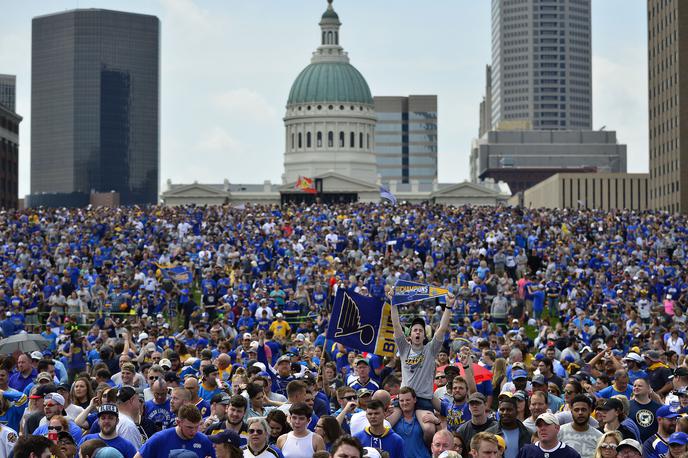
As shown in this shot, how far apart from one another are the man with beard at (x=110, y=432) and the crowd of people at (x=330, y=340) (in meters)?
0.02

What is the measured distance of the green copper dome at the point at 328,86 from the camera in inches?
6855

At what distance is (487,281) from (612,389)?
2217 centimetres

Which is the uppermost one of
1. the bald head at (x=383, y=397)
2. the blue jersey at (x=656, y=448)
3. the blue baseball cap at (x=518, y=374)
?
the bald head at (x=383, y=397)

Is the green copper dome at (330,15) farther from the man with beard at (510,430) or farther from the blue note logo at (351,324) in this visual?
the man with beard at (510,430)

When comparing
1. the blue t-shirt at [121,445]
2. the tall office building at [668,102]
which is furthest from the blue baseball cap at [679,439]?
the tall office building at [668,102]

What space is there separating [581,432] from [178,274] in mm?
26846

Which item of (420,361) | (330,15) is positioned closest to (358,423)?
(420,361)

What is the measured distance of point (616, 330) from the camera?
31.9m

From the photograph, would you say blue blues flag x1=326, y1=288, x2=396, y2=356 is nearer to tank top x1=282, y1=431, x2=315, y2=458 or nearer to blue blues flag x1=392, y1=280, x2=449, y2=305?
blue blues flag x1=392, y1=280, x2=449, y2=305

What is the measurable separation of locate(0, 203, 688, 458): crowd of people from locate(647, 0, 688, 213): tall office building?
206 ft

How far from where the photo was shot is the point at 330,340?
21484mm

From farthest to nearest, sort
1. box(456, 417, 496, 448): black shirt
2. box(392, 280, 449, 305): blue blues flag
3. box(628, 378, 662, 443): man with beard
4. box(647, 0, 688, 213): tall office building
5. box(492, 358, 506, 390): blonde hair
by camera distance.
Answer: box(647, 0, 688, 213): tall office building
box(492, 358, 506, 390): blonde hair
box(392, 280, 449, 305): blue blues flag
box(628, 378, 662, 443): man with beard
box(456, 417, 496, 448): black shirt

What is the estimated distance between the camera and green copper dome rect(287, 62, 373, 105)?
174125 millimetres

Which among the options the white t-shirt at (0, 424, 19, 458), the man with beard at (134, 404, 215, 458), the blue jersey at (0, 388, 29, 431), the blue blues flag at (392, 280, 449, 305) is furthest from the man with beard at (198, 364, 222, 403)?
the man with beard at (134, 404, 215, 458)
